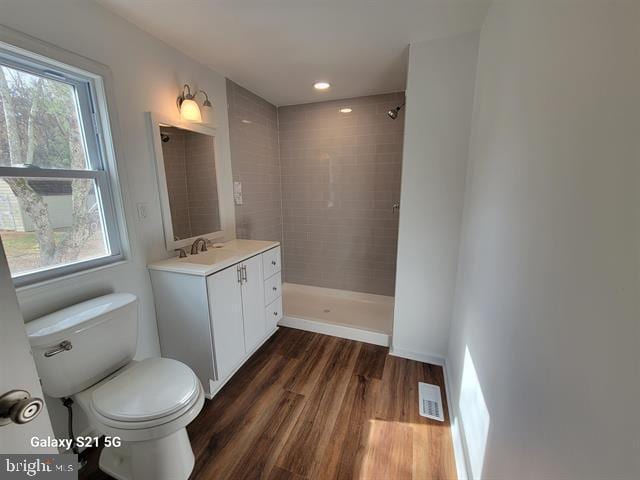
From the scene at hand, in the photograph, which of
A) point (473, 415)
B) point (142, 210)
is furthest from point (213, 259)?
point (473, 415)

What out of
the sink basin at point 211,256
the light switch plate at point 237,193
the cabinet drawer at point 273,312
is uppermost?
the light switch plate at point 237,193

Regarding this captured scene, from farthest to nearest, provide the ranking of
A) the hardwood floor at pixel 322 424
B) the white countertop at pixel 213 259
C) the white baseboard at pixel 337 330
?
1. the white baseboard at pixel 337 330
2. the white countertop at pixel 213 259
3. the hardwood floor at pixel 322 424

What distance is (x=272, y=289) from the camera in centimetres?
228

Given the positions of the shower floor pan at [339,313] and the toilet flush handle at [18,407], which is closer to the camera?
the toilet flush handle at [18,407]

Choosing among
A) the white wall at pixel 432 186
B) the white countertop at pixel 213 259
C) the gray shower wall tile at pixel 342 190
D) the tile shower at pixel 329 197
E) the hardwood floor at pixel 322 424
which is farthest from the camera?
the gray shower wall tile at pixel 342 190

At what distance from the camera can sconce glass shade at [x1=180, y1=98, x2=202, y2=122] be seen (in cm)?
179

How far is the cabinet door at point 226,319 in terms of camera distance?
1604 millimetres

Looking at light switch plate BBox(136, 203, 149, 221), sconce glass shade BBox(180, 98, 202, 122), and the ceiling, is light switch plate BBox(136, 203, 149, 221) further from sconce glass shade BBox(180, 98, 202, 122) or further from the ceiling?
the ceiling

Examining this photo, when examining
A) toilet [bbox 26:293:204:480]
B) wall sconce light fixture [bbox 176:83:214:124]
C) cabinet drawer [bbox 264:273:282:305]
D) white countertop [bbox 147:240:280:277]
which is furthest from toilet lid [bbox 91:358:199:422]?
wall sconce light fixture [bbox 176:83:214:124]

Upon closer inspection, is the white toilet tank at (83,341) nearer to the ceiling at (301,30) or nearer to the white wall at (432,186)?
the ceiling at (301,30)

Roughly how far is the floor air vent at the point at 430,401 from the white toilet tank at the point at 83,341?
175 cm

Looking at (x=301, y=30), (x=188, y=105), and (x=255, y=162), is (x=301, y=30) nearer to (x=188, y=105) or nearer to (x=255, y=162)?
(x=188, y=105)

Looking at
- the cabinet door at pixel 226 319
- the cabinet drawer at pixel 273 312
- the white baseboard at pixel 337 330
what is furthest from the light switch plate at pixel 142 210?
the white baseboard at pixel 337 330

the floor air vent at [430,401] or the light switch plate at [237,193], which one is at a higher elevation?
the light switch plate at [237,193]
